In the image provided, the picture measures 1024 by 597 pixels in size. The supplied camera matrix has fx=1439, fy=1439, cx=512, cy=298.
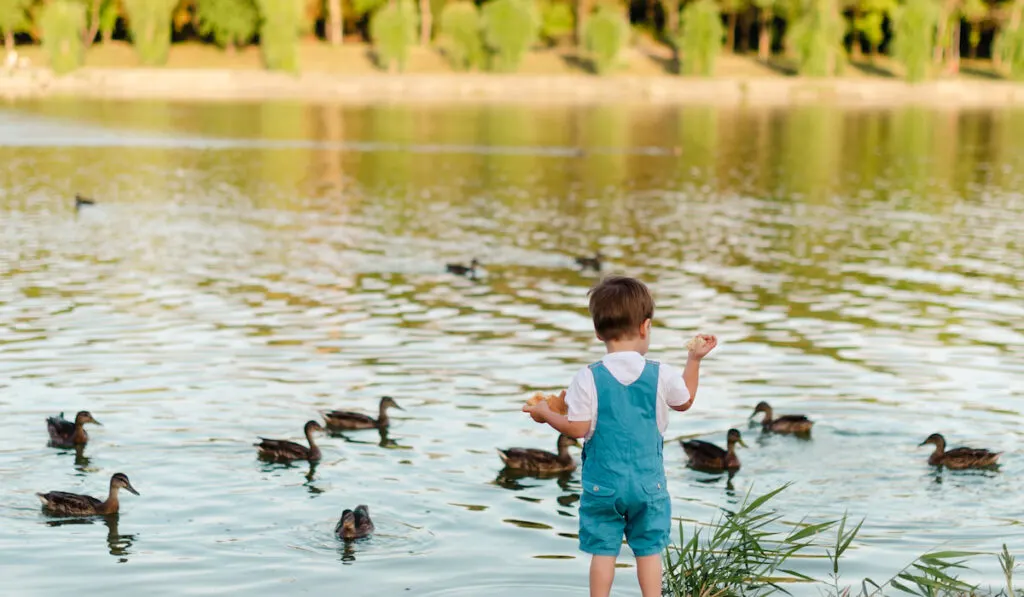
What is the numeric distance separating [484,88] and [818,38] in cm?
2838

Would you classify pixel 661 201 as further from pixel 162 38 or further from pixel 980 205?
pixel 162 38

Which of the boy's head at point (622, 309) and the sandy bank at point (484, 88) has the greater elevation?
the sandy bank at point (484, 88)

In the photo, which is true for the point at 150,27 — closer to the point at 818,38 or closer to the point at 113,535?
the point at 818,38

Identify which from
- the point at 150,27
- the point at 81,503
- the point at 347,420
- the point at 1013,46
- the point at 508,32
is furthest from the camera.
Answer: the point at 1013,46

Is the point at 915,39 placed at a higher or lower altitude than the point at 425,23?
lower

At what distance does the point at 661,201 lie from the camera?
41.3 meters

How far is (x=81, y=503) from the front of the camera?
12.8 meters

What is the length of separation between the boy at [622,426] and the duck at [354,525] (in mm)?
3982

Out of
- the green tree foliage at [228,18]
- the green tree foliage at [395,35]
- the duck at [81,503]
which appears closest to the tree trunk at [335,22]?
the green tree foliage at [228,18]

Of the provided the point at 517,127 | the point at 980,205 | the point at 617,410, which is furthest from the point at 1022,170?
the point at 617,410

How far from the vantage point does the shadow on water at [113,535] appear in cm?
1208

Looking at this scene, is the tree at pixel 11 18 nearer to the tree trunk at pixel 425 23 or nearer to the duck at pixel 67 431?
the tree trunk at pixel 425 23

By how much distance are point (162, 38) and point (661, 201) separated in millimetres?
81356

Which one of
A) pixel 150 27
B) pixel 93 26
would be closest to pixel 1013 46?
pixel 150 27
